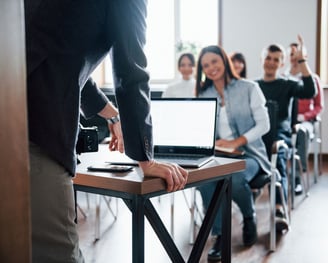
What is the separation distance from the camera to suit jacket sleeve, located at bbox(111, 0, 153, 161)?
1.07 metres

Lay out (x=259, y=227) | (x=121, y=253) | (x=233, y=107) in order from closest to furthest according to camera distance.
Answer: (x=121, y=253) → (x=233, y=107) → (x=259, y=227)

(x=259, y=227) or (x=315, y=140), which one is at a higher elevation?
(x=315, y=140)

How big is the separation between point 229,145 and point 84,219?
122 centimetres

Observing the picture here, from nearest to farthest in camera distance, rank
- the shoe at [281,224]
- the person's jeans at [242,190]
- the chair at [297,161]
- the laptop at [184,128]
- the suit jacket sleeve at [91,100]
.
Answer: the suit jacket sleeve at [91,100] < the laptop at [184,128] < the person's jeans at [242,190] < the shoe at [281,224] < the chair at [297,161]

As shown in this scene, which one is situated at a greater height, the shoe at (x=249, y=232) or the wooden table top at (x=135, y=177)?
the wooden table top at (x=135, y=177)

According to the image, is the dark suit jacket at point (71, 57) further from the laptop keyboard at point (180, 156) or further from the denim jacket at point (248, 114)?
the denim jacket at point (248, 114)

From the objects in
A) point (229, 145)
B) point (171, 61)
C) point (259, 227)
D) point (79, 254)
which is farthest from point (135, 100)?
point (171, 61)

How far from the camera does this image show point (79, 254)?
1079 millimetres

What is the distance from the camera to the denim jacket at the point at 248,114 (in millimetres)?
2963

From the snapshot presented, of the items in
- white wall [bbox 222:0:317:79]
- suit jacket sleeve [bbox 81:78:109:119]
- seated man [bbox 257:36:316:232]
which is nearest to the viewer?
suit jacket sleeve [bbox 81:78:109:119]

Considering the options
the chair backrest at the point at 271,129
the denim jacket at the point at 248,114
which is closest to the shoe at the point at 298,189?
the chair backrest at the point at 271,129

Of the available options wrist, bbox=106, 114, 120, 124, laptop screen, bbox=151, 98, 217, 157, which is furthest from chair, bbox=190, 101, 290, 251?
wrist, bbox=106, 114, 120, 124

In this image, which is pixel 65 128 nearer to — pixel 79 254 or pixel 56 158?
pixel 56 158

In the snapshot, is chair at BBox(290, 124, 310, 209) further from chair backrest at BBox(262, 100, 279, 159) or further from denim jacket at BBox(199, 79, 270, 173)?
denim jacket at BBox(199, 79, 270, 173)
